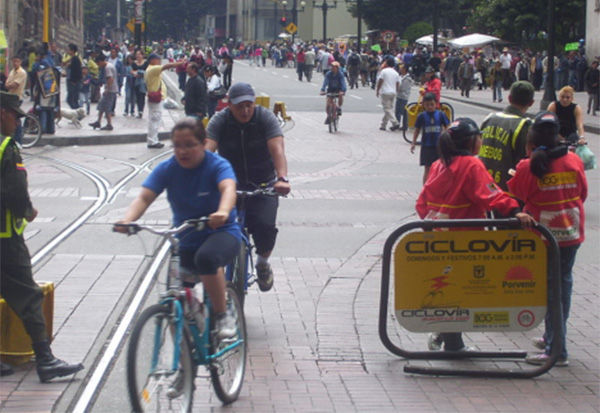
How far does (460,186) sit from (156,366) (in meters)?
2.49

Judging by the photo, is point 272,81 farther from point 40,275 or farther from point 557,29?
point 40,275

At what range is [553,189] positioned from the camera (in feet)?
21.2

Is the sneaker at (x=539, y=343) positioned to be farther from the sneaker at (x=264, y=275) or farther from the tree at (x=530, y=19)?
the tree at (x=530, y=19)

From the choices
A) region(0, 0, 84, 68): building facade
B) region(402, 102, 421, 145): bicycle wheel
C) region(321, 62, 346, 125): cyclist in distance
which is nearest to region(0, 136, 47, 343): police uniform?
region(402, 102, 421, 145): bicycle wheel

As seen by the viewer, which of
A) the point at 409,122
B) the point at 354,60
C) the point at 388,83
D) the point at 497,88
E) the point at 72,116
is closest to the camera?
the point at 409,122

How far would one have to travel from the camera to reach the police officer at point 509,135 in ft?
26.5

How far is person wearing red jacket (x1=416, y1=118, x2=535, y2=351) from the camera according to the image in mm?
6473

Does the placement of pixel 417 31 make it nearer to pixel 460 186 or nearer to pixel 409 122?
pixel 409 122

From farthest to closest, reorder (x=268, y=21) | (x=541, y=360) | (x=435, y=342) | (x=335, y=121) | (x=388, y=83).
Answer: (x=268, y=21), (x=335, y=121), (x=388, y=83), (x=435, y=342), (x=541, y=360)

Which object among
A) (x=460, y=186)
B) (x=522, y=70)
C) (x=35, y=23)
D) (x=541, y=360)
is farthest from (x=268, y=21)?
(x=541, y=360)

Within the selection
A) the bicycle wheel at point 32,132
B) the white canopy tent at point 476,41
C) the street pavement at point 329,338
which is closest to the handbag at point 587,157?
the street pavement at point 329,338

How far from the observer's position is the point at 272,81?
4931cm

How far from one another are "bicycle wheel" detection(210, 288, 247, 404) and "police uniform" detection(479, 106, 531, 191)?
10.1 feet

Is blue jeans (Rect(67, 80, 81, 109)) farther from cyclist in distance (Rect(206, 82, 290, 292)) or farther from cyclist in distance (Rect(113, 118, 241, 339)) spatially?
cyclist in distance (Rect(113, 118, 241, 339))
